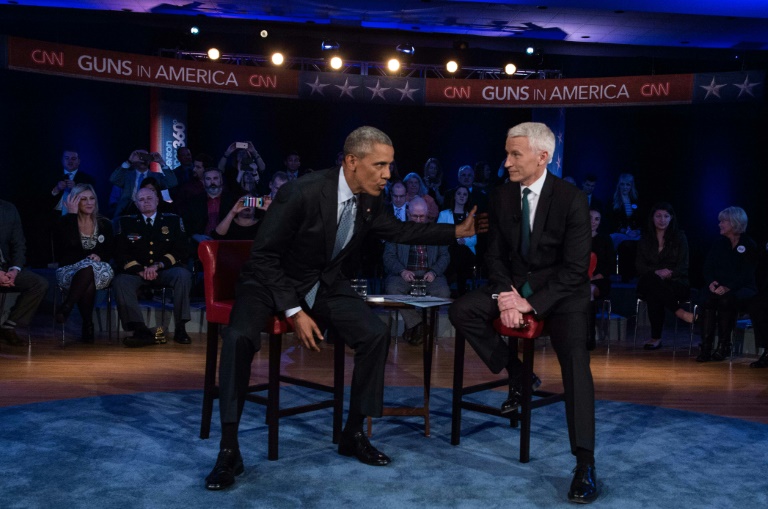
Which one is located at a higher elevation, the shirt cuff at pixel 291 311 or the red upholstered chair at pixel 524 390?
the shirt cuff at pixel 291 311

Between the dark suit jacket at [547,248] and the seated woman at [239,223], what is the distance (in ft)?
11.8

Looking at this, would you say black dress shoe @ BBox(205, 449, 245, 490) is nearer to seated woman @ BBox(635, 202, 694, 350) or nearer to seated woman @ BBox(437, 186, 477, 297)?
seated woman @ BBox(437, 186, 477, 297)

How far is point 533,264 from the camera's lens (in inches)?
132

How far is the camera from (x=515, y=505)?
2715mm

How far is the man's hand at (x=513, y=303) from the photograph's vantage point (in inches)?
125

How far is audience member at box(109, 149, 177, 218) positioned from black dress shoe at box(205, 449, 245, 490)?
229 inches

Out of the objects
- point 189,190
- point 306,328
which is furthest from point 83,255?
point 306,328

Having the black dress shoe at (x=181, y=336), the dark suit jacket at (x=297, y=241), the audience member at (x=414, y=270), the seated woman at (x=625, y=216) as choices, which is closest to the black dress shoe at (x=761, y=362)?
the audience member at (x=414, y=270)

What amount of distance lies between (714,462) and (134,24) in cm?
970

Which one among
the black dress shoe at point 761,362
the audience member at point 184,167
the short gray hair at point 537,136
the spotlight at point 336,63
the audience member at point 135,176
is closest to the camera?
the short gray hair at point 537,136

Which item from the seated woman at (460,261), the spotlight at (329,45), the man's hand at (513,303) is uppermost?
the spotlight at (329,45)

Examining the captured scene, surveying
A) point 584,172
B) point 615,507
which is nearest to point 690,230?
point 584,172

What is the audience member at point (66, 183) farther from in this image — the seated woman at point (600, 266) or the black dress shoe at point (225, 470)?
the black dress shoe at point (225, 470)

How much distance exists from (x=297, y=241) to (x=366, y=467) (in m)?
0.92
